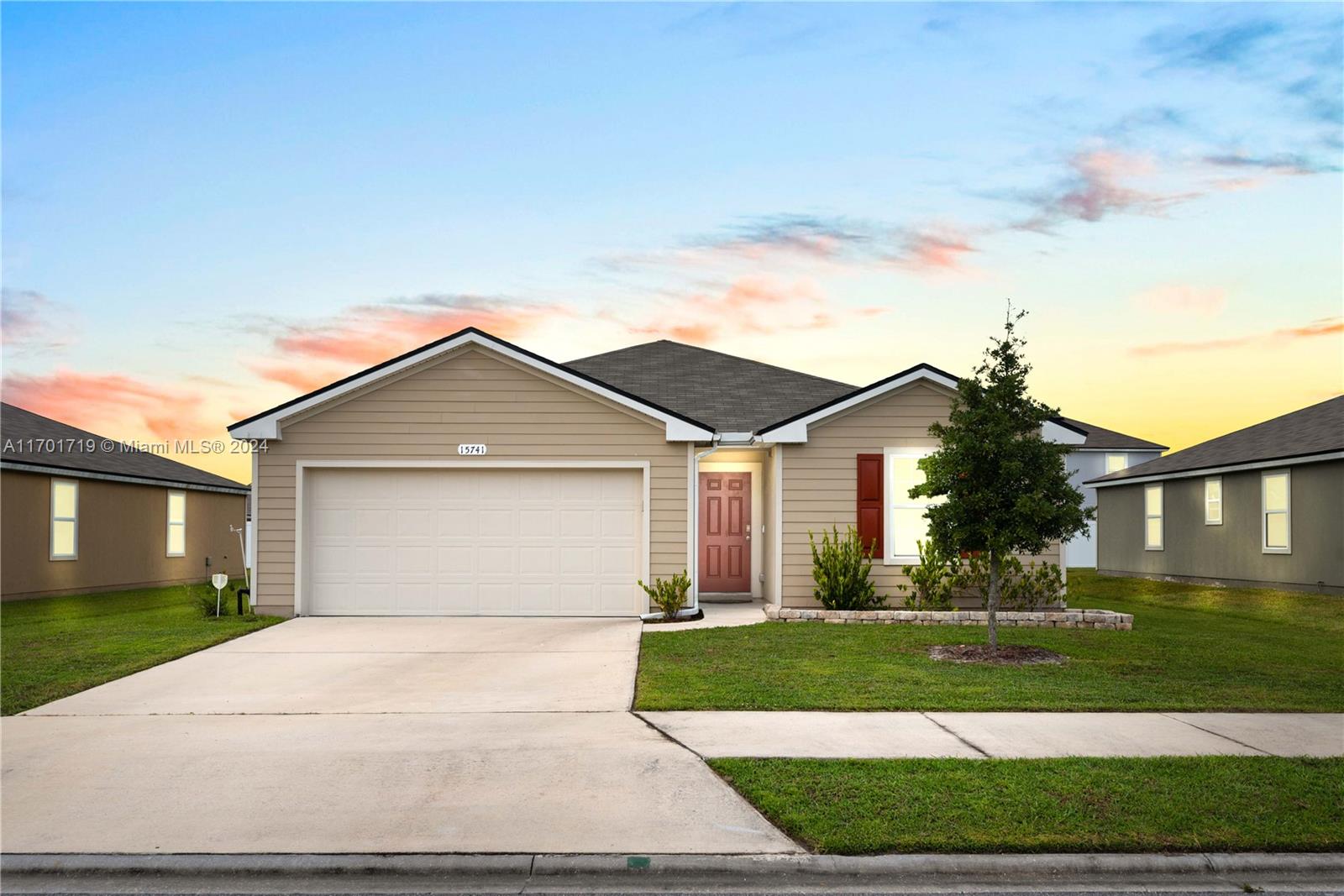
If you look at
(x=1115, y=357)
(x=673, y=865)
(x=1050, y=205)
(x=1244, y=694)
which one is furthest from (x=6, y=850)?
(x=1115, y=357)

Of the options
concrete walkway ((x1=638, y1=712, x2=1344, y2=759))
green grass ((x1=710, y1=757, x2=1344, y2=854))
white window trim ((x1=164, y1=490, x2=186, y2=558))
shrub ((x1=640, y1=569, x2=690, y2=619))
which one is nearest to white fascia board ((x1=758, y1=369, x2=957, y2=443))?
shrub ((x1=640, y1=569, x2=690, y2=619))

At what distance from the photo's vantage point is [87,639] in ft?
44.5

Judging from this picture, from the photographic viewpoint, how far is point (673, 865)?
5.04m

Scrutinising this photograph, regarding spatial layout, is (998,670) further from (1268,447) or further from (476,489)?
(1268,447)

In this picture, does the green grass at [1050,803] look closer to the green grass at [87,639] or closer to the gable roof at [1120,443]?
the green grass at [87,639]

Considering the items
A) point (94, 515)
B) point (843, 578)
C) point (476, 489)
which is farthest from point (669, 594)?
point (94, 515)

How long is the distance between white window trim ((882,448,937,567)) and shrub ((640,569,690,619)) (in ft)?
11.1

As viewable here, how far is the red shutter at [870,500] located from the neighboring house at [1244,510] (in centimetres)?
1044

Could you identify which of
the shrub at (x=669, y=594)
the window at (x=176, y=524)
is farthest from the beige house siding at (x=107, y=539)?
the shrub at (x=669, y=594)

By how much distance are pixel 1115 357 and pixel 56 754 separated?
794 inches

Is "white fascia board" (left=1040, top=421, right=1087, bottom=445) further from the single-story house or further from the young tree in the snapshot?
the young tree

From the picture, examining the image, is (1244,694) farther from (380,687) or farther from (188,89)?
(188,89)

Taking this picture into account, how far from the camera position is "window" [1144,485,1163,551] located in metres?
28.3

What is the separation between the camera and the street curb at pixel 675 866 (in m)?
5.05
